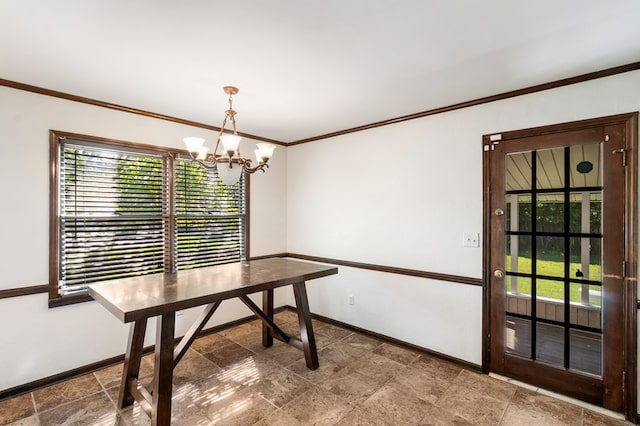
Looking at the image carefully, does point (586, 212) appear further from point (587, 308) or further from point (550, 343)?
point (550, 343)

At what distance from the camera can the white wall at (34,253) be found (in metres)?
2.42

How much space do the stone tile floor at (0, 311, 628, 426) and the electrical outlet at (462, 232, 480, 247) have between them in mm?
1145

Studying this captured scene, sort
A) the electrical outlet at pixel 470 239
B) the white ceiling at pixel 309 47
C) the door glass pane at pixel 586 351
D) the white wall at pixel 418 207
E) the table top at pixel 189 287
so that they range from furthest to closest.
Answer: the electrical outlet at pixel 470 239, the white wall at pixel 418 207, the door glass pane at pixel 586 351, the table top at pixel 189 287, the white ceiling at pixel 309 47

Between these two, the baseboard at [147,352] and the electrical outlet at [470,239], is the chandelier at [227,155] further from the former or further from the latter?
the baseboard at [147,352]

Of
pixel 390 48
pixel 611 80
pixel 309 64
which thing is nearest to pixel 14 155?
pixel 309 64

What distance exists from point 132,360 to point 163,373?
0.48m

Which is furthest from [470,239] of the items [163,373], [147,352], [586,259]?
[147,352]

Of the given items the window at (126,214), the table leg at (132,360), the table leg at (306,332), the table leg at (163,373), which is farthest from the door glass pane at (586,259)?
the window at (126,214)

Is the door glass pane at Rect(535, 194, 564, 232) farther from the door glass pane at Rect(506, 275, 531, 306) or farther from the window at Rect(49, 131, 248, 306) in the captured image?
the window at Rect(49, 131, 248, 306)

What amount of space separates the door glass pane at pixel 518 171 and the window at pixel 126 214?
10.1 feet

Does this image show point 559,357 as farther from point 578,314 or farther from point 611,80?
point 611,80

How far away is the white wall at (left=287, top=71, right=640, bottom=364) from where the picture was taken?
257 cm

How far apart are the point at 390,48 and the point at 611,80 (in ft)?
5.53

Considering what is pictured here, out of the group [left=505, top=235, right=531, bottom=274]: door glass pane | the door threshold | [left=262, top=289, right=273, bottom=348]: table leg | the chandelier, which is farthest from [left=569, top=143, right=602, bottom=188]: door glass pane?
[left=262, top=289, right=273, bottom=348]: table leg
